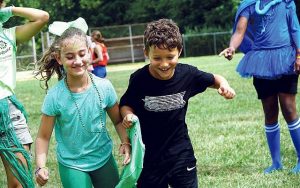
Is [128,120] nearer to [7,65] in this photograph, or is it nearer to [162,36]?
[162,36]

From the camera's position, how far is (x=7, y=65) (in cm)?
484

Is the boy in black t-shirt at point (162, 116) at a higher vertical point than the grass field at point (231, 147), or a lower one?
higher

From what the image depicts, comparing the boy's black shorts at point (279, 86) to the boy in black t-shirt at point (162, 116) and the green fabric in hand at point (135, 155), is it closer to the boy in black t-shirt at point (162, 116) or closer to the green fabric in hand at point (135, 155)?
the boy in black t-shirt at point (162, 116)

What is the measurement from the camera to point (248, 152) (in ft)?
23.3

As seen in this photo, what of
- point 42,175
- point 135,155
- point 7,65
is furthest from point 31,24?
point 135,155

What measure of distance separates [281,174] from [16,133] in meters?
2.41

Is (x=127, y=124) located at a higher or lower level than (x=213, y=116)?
higher

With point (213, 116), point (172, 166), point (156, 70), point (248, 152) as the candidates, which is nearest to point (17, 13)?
point (156, 70)

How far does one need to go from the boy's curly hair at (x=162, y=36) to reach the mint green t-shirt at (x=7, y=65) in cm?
121

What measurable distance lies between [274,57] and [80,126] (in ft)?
8.59

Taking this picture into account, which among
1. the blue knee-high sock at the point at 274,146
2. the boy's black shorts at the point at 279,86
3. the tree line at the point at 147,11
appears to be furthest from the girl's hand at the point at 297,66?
the tree line at the point at 147,11

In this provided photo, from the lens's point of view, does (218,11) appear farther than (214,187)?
Yes

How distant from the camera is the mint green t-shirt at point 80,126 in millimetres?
4180

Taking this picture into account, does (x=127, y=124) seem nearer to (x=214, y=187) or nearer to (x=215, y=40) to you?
(x=214, y=187)
